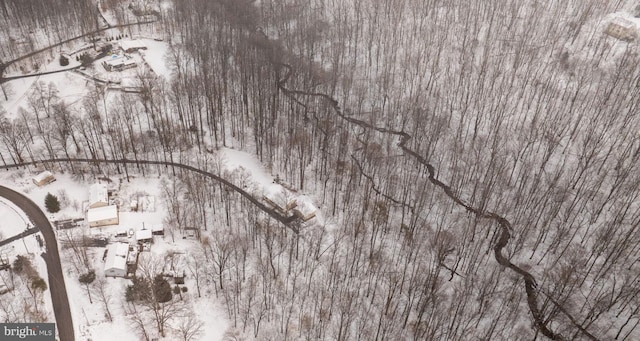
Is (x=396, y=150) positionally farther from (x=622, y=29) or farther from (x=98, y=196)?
(x=622, y=29)

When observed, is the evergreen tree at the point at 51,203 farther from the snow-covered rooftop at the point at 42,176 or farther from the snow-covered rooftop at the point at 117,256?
the snow-covered rooftop at the point at 117,256

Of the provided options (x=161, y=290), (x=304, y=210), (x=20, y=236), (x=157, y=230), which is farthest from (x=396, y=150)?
(x=20, y=236)

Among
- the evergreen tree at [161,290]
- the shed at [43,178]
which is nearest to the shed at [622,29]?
the evergreen tree at [161,290]

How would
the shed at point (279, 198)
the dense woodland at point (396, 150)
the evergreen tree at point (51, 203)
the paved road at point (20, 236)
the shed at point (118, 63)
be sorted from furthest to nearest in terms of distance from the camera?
the shed at point (118, 63) < the shed at point (279, 198) < the evergreen tree at point (51, 203) < the paved road at point (20, 236) < the dense woodland at point (396, 150)

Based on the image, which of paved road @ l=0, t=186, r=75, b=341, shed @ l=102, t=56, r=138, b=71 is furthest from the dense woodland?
paved road @ l=0, t=186, r=75, b=341

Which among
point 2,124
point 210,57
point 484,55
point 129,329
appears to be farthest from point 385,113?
point 2,124
